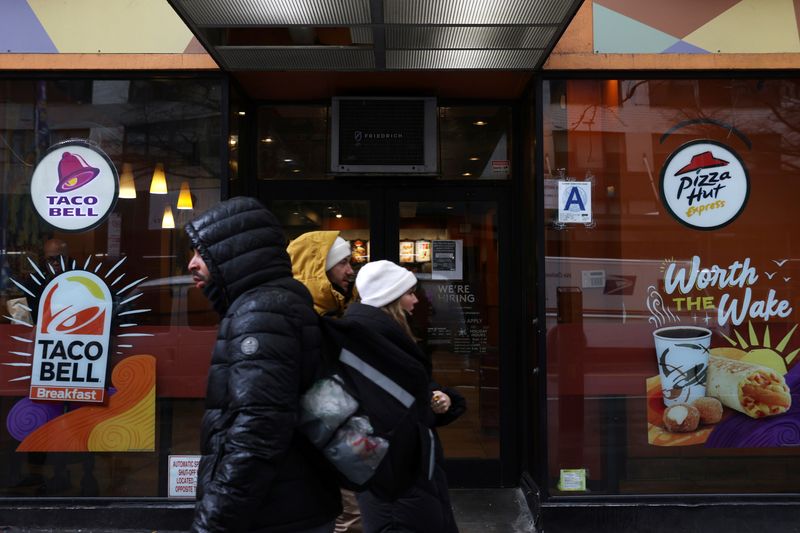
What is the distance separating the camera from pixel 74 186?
522 cm

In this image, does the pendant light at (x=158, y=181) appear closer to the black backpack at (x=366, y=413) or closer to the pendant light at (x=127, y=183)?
the pendant light at (x=127, y=183)

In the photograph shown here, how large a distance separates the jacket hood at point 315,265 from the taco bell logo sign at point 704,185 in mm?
2898

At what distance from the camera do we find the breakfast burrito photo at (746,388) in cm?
510

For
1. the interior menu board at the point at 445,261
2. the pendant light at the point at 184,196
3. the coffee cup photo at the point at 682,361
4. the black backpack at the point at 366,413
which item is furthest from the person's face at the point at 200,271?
the coffee cup photo at the point at 682,361

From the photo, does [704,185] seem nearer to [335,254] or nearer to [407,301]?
[335,254]

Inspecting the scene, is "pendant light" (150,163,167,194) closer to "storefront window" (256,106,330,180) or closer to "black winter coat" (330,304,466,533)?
"storefront window" (256,106,330,180)

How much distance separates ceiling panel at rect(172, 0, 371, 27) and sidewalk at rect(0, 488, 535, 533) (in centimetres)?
357

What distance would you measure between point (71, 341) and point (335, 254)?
264 centimetres

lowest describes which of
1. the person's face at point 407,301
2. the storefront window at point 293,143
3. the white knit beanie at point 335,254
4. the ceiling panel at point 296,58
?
the person's face at point 407,301

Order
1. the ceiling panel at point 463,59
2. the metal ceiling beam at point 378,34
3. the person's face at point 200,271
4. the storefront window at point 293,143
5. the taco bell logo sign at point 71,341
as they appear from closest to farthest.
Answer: the person's face at point 200,271, the metal ceiling beam at point 378,34, the ceiling panel at point 463,59, the taco bell logo sign at point 71,341, the storefront window at point 293,143

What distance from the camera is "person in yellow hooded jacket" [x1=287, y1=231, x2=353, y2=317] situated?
357cm

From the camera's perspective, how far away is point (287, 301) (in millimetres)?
2168

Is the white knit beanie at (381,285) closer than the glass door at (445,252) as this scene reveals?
A: Yes

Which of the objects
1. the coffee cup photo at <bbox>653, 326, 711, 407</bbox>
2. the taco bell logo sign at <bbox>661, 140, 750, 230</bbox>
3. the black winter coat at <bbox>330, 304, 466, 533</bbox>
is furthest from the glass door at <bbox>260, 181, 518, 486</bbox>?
the black winter coat at <bbox>330, 304, 466, 533</bbox>
